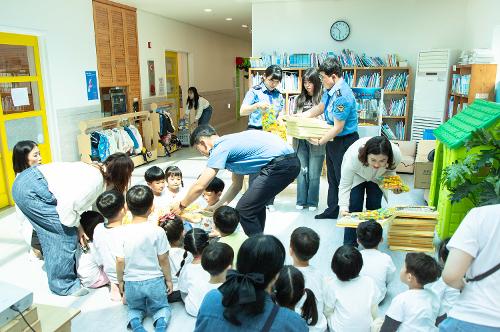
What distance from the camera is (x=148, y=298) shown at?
8.25 ft

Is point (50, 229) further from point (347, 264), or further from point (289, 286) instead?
point (347, 264)

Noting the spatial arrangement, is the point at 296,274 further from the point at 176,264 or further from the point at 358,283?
the point at 176,264

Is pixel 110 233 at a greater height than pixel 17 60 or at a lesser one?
lesser

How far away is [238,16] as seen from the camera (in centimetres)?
888

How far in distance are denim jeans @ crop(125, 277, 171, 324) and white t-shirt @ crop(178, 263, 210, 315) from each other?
0.14 meters

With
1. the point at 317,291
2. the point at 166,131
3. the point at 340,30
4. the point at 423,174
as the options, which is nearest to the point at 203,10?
the point at 166,131

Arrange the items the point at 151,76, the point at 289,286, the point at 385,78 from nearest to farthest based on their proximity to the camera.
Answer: the point at 289,286, the point at 385,78, the point at 151,76

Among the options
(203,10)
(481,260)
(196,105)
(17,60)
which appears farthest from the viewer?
(196,105)

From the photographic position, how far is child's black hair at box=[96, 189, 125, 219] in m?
2.74

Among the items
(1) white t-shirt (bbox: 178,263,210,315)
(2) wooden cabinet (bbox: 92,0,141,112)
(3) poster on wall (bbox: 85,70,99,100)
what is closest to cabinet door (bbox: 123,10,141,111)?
(2) wooden cabinet (bbox: 92,0,141,112)

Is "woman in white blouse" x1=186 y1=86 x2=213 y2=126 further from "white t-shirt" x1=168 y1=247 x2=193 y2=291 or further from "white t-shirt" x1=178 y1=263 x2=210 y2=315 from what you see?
"white t-shirt" x1=178 y1=263 x2=210 y2=315

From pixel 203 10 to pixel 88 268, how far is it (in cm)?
634

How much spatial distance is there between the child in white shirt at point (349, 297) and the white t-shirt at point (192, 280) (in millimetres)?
789

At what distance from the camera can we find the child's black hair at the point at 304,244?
233 centimetres
